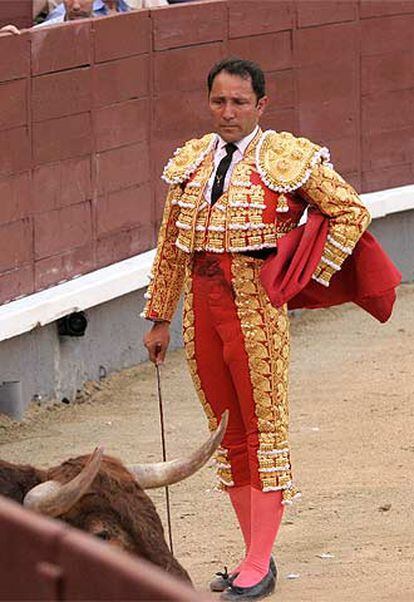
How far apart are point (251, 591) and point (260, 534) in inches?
6.1

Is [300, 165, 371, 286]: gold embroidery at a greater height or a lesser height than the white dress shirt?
lesser

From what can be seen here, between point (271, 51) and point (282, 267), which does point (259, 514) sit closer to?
point (282, 267)

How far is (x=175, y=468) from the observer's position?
399cm

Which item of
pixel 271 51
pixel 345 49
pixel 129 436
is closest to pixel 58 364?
pixel 129 436

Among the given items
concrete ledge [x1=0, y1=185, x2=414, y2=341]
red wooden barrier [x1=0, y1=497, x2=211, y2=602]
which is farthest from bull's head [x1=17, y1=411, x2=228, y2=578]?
concrete ledge [x1=0, y1=185, x2=414, y2=341]

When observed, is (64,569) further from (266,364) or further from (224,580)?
(224,580)

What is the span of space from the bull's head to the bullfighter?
931 millimetres

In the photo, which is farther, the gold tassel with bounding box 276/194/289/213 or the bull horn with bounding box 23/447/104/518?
the gold tassel with bounding box 276/194/289/213

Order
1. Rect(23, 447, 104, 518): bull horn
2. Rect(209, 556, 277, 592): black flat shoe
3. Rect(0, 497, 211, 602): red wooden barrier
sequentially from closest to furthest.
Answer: Rect(0, 497, 211, 602): red wooden barrier → Rect(23, 447, 104, 518): bull horn → Rect(209, 556, 277, 592): black flat shoe

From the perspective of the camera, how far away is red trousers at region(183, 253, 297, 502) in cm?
479

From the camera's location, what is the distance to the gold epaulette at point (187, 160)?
Result: 192 inches

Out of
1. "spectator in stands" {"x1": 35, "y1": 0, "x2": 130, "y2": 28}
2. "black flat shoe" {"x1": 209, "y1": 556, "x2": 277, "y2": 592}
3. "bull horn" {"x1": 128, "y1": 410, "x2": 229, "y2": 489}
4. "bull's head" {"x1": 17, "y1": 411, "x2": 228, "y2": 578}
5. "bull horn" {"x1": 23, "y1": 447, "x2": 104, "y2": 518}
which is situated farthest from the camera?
"spectator in stands" {"x1": 35, "y1": 0, "x2": 130, "y2": 28}

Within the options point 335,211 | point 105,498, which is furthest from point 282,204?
point 105,498

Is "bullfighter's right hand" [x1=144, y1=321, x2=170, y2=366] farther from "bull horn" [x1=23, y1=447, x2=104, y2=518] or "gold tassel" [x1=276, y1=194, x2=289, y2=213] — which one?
"bull horn" [x1=23, y1=447, x2=104, y2=518]
